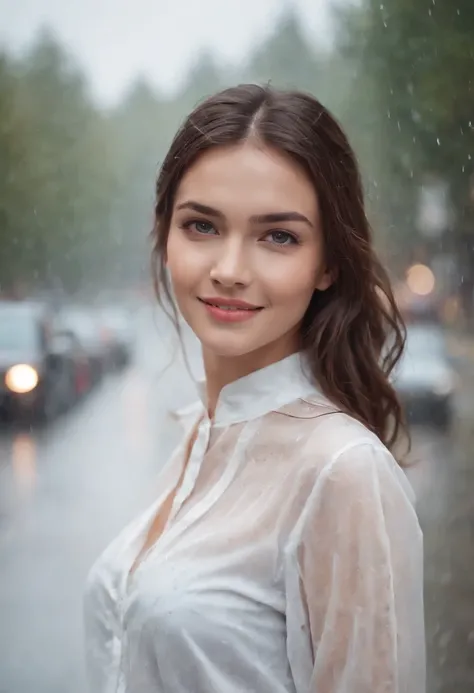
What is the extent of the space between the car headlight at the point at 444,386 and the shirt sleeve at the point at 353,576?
0.72 m

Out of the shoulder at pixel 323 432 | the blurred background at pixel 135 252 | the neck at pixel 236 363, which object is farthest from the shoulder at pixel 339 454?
the blurred background at pixel 135 252

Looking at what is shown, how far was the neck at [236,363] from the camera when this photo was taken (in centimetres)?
92

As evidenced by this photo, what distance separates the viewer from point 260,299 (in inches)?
33.0

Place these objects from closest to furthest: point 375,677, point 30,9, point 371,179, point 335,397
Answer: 1. point 375,677
2. point 335,397
3. point 371,179
4. point 30,9

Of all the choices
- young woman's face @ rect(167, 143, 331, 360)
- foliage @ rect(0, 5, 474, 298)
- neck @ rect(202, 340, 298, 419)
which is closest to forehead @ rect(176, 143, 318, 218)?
young woman's face @ rect(167, 143, 331, 360)

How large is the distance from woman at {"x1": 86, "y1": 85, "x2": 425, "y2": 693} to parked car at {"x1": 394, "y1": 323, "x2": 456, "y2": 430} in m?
0.56

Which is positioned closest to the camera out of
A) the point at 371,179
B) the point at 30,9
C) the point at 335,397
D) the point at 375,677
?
the point at 375,677

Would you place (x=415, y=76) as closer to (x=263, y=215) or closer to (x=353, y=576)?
(x=263, y=215)

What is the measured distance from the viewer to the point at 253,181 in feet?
2.65

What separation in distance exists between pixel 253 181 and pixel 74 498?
0.92m

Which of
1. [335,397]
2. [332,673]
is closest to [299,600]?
[332,673]

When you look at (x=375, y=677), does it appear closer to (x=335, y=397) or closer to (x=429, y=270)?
(x=335, y=397)

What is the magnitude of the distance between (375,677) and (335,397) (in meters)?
0.30

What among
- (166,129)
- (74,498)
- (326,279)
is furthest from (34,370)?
(326,279)
